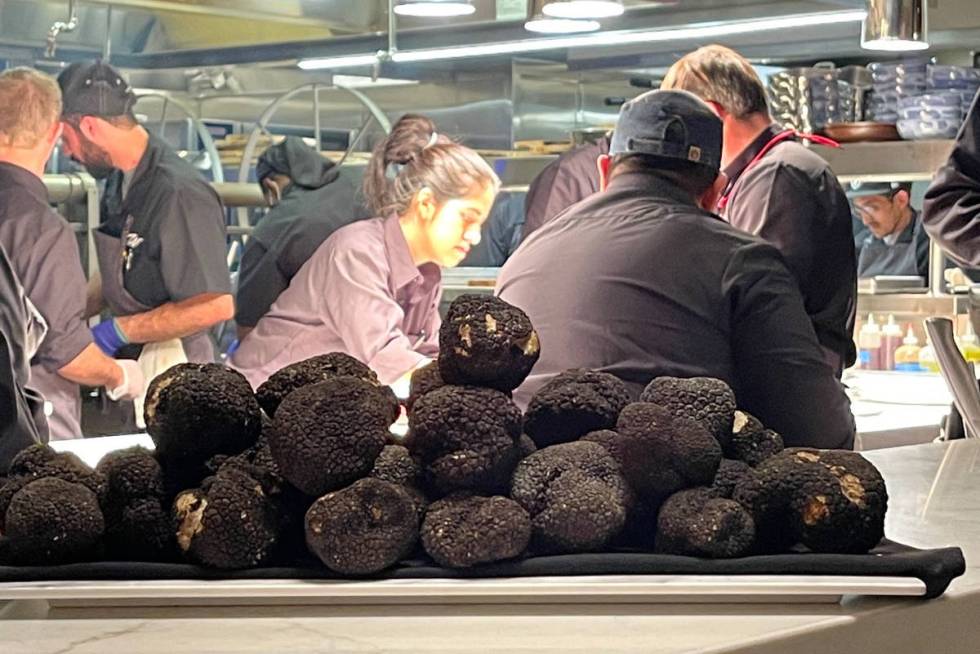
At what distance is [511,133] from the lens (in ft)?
24.0

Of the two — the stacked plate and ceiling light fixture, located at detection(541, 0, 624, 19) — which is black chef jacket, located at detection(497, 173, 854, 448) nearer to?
ceiling light fixture, located at detection(541, 0, 624, 19)

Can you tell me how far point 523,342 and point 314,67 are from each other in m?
6.03

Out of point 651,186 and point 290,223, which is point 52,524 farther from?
point 290,223

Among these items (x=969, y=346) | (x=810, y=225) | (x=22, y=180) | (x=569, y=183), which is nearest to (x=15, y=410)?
(x=810, y=225)

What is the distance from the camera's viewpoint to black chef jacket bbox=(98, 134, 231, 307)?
3941 mm

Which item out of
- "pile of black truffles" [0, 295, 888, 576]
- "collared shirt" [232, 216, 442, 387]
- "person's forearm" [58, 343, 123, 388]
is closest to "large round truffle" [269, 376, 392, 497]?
"pile of black truffles" [0, 295, 888, 576]

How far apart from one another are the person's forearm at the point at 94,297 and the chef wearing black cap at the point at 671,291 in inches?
94.5

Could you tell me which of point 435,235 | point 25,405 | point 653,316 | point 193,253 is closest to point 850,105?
point 435,235

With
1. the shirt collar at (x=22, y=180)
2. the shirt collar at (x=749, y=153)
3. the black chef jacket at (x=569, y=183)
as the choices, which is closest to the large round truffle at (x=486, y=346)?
the shirt collar at (x=749, y=153)

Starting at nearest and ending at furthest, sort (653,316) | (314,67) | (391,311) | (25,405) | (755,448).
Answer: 1. (755,448)
2. (25,405)
3. (653,316)
4. (391,311)
5. (314,67)

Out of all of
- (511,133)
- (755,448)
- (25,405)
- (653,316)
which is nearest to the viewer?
(755,448)

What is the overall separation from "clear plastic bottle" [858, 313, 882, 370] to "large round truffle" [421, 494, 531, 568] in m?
3.56

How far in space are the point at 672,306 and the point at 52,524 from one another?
3.72 ft

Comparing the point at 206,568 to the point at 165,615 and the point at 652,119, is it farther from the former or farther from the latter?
the point at 652,119
